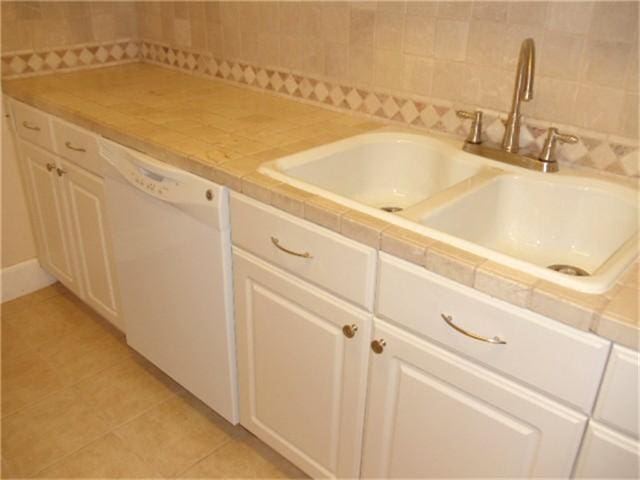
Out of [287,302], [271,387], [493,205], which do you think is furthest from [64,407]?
[493,205]

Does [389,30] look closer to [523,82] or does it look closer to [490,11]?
[490,11]

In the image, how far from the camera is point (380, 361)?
130 cm

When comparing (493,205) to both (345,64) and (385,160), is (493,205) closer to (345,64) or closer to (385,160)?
(385,160)

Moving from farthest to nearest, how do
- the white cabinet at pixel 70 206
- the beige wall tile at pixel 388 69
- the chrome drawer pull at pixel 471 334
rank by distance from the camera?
the white cabinet at pixel 70 206 → the beige wall tile at pixel 388 69 → the chrome drawer pull at pixel 471 334

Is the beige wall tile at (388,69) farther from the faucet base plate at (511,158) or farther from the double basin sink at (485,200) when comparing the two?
the faucet base plate at (511,158)

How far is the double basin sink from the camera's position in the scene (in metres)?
1.29

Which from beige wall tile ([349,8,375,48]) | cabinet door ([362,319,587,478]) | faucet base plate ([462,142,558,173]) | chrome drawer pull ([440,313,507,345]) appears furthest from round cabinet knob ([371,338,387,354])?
beige wall tile ([349,8,375,48])

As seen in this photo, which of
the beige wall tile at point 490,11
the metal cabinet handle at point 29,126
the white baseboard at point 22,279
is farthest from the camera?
the white baseboard at point 22,279

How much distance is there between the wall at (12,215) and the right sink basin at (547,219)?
1885 mm

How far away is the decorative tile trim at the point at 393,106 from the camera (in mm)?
1420

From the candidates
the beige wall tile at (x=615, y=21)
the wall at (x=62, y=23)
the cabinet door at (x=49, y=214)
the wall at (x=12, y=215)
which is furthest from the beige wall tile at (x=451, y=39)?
the wall at (x=12, y=215)

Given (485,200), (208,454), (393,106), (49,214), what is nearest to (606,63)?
(485,200)

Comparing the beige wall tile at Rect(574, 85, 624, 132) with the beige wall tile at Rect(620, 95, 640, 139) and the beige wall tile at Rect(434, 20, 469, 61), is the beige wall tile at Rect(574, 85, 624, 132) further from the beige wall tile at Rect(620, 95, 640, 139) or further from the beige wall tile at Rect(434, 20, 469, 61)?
the beige wall tile at Rect(434, 20, 469, 61)

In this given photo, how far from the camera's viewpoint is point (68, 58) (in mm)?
2424
